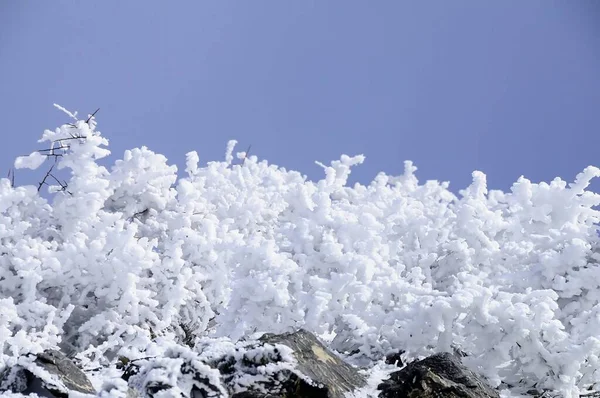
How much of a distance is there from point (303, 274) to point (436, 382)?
3.71m

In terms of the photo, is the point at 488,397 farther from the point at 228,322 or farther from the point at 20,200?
the point at 20,200

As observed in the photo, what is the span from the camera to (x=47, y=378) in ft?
19.1

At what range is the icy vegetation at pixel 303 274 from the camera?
8.41 meters

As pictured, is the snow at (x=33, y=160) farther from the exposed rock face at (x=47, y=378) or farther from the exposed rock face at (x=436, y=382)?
the exposed rock face at (x=436, y=382)

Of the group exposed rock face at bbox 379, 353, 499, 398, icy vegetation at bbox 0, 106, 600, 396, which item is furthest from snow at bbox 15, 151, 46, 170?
exposed rock face at bbox 379, 353, 499, 398

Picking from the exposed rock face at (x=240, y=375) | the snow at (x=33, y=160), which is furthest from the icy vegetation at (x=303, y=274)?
the exposed rock face at (x=240, y=375)

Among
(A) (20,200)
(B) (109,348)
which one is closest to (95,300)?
(B) (109,348)

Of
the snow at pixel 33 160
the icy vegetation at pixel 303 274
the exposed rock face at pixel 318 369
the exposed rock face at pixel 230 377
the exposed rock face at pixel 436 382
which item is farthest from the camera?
the snow at pixel 33 160

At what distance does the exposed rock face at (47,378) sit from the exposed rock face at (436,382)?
8.89ft

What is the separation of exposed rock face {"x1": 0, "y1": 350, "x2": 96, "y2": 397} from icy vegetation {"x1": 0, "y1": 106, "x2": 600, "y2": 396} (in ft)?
2.34

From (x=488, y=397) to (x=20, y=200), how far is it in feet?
25.8

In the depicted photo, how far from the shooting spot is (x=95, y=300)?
10859 millimetres

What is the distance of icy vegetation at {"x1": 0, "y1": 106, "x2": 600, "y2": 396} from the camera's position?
8.41 m

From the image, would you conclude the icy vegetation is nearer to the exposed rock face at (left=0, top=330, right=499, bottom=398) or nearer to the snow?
the snow
